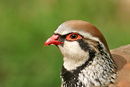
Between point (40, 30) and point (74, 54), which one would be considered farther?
point (40, 30)

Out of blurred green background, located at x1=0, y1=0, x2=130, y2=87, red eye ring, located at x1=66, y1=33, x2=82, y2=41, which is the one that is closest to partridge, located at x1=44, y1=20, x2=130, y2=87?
red eye ring, located at x1=66, y1=33, x2=82, y2=41

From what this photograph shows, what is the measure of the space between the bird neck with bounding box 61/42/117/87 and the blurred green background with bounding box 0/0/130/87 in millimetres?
1790

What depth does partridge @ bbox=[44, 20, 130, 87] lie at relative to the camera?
252 cm

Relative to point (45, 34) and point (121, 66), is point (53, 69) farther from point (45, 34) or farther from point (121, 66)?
point (121, 66)

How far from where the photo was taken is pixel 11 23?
17.4ft

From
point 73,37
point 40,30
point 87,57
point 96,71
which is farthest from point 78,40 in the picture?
point 40,30

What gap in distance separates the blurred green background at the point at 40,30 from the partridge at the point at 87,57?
5.89 feet

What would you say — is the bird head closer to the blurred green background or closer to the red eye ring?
the red eye ring

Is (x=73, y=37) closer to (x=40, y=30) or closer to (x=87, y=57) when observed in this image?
(x=87, y=57)

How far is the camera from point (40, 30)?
5129 millimetres

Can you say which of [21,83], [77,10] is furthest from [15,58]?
[77,10]

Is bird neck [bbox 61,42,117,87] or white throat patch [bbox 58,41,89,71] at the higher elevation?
white throat patch [bbox 58,41,89,71]

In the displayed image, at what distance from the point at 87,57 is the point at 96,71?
0.56ft

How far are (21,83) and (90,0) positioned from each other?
9.25ft
